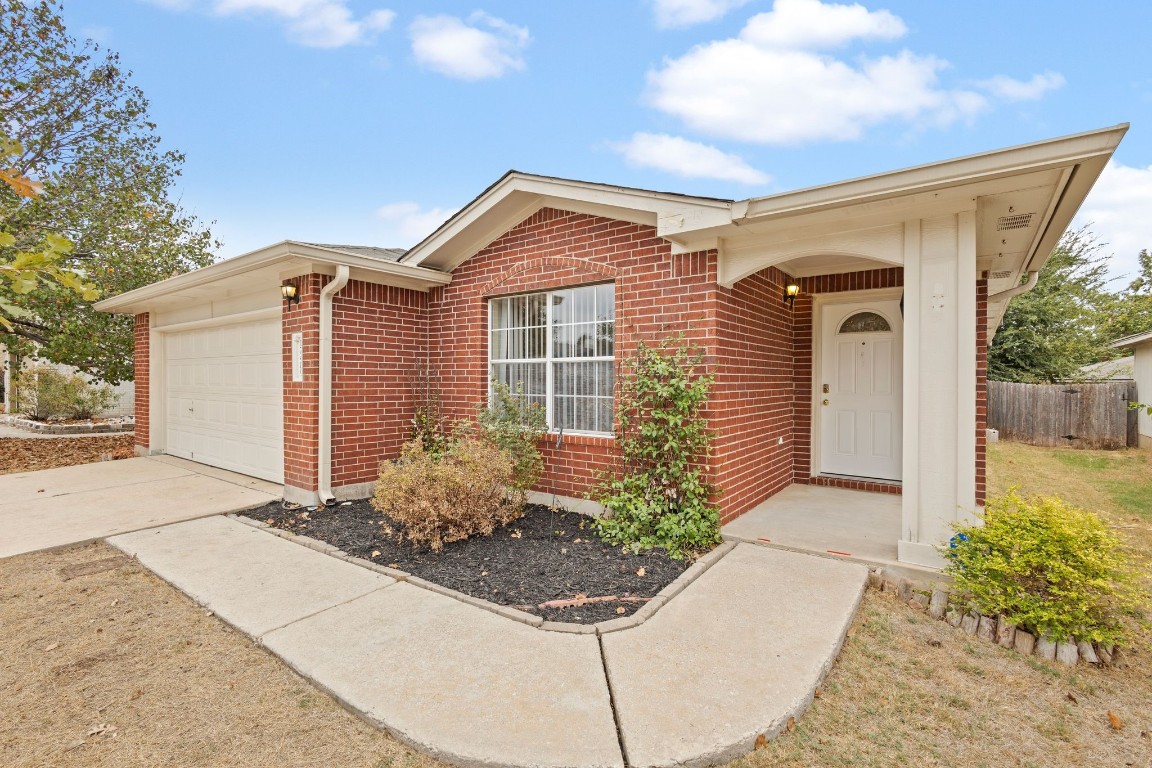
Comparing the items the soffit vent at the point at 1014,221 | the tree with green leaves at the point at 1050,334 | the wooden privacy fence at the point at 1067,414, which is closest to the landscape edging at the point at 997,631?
the soffit vent at the point at 1014,221

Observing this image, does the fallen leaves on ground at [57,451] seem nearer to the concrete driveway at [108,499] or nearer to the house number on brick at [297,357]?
the concrete driveway at [108,499]

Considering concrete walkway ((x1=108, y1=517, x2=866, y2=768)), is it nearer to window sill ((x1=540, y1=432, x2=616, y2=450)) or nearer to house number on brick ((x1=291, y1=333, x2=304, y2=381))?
window sill ((x1=540, y1=432, x2=616, y2=450))

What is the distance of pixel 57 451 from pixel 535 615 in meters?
11.4

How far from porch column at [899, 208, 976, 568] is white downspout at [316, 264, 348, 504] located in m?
5.34

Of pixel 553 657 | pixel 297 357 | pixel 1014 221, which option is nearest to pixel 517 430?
pixel 297 357

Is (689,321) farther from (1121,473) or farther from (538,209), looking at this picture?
(1121,473)

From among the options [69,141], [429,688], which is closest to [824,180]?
[429,688]

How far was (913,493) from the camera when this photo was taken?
13.0ft

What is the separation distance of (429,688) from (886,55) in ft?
35.3

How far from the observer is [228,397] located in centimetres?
765

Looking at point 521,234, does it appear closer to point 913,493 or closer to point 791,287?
point 791,287

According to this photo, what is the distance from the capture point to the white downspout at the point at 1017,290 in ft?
19.9

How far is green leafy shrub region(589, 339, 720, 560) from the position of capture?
458 cm

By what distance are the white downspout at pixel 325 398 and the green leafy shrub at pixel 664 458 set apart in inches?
124
